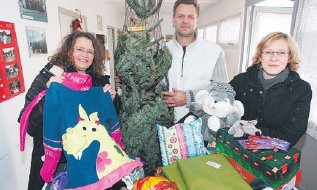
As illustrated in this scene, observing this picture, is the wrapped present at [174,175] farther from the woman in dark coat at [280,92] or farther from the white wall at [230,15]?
the white wall at [230,15]

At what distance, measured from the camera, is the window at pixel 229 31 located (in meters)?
4.52

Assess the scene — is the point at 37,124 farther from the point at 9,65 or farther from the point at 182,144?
the point at 9,65

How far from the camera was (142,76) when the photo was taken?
→ 1251 mm

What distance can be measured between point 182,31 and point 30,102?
1.04 meters

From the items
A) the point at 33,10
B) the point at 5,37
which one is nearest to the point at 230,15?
the point at 33,10

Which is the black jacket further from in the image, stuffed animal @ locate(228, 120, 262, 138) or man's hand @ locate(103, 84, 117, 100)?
man's hand @ locate(103, 84, 117, 100)

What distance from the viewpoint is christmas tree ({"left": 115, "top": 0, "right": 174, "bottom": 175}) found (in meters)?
1.22

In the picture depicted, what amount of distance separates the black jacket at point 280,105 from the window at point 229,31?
349cm

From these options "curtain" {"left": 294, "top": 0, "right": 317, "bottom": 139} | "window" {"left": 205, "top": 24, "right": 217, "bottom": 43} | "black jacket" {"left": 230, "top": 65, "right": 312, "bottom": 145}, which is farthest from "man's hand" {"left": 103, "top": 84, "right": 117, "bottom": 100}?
"window" {"left": 205, "top": 24, "right": 217, "bottom": 43}

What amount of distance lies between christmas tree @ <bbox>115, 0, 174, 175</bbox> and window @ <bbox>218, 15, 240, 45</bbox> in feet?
12.0

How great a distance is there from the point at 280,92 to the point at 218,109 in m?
0.35

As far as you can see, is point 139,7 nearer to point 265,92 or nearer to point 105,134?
point 105,134

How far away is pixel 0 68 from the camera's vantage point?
1.63 metres

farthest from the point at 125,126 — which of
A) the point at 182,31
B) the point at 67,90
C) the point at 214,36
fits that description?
the point at 214,36
